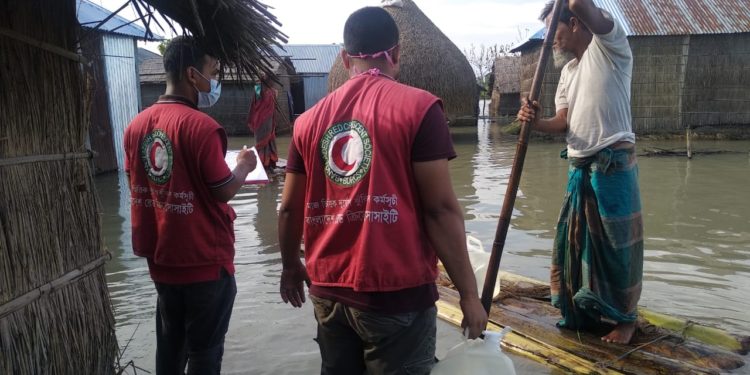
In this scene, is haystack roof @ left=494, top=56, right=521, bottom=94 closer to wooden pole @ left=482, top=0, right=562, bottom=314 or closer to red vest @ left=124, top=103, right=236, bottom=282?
wooden pole @ left=482, top=0, right=562, bottom=314

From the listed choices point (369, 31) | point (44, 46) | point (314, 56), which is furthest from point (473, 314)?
point (314, 56)

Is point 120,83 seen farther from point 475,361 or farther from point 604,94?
point 475,361

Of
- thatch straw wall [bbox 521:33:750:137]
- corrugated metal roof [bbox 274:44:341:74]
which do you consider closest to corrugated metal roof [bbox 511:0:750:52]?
thatch straw wall [bbox 521:33:750:137]

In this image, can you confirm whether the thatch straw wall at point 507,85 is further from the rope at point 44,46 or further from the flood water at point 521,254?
the rope at point 44,46

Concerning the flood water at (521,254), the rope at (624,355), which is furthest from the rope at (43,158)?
the rope at (624,355)

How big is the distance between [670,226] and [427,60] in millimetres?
10527

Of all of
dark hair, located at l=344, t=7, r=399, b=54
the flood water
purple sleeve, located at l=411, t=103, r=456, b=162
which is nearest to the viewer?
purple sleeve, located at l=411, t=103, r=456, b=162

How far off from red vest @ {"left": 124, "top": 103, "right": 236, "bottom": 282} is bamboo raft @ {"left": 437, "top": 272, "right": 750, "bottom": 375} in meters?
1.70

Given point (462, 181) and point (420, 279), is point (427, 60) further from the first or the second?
point (420, 279)

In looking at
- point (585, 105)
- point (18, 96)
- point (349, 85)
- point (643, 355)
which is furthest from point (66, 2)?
point (643, 355)

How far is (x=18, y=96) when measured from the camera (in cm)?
220

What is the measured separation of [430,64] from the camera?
1583 cm

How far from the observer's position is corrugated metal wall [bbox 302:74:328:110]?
79.9 ft

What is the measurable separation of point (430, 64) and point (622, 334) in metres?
13.5
